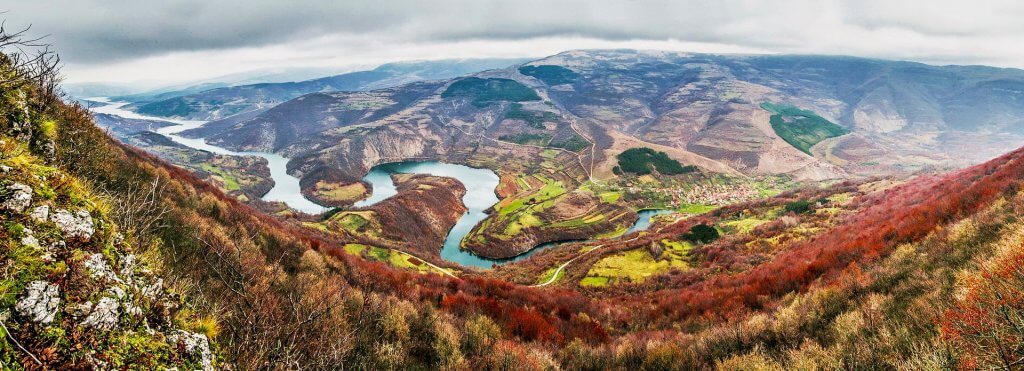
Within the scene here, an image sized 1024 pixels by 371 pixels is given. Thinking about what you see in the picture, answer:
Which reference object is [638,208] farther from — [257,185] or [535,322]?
[257,185]

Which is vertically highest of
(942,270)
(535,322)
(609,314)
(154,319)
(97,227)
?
(97,227)

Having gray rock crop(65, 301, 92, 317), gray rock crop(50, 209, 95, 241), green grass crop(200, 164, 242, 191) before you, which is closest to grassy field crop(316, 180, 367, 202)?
green grass crop(200, 164, 242, 191)

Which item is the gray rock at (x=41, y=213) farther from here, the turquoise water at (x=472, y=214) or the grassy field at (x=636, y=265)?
the turquoise water at (x=472, y=214)

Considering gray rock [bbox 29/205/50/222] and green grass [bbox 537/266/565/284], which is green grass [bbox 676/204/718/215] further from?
gray rock [bbox 29/205/50/222]

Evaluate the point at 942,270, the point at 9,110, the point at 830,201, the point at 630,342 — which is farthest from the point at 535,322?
the point at 830,201

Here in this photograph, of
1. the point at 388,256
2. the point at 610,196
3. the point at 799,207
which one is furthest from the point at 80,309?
the point at 610,196

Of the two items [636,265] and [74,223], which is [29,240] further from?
[636,265]
